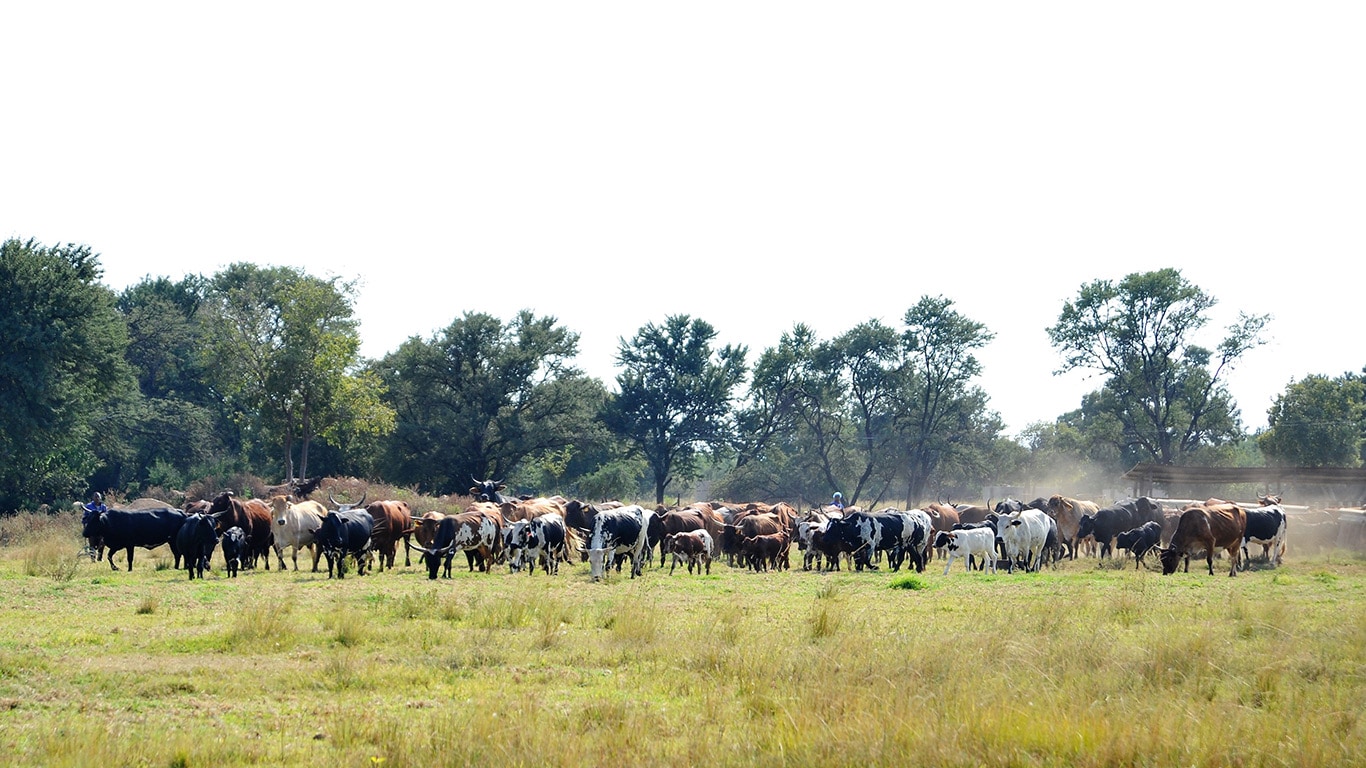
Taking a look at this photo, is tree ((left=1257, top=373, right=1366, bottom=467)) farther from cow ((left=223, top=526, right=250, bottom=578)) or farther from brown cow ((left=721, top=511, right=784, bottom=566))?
cow ((left=223, top=526, right=250, bottom=578))

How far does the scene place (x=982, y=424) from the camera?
3546 inches

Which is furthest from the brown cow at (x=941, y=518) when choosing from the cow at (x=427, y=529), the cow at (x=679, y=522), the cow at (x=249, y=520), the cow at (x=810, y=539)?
the cow at (x=249, y=520)

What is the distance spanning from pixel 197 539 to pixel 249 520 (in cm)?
182

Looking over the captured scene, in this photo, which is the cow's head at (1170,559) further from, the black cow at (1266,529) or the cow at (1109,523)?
the cow at (1109,523)

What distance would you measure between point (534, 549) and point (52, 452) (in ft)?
92.0

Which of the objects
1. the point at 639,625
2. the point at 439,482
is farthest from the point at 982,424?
the point at 639,625

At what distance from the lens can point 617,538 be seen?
1046 inches

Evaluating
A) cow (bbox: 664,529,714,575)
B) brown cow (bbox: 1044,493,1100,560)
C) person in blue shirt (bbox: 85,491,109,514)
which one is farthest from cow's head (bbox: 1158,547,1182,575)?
person in blue shirt (bbox: 85,491,109,514)

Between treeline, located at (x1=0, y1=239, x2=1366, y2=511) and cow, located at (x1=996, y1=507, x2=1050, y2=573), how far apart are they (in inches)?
1301

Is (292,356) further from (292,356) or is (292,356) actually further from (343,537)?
(343,537)

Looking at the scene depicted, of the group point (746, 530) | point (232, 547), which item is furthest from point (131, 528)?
point (746, 530)

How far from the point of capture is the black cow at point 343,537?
2462 cm

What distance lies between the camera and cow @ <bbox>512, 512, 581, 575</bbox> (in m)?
26.1

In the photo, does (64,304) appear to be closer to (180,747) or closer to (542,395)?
(542,395)
